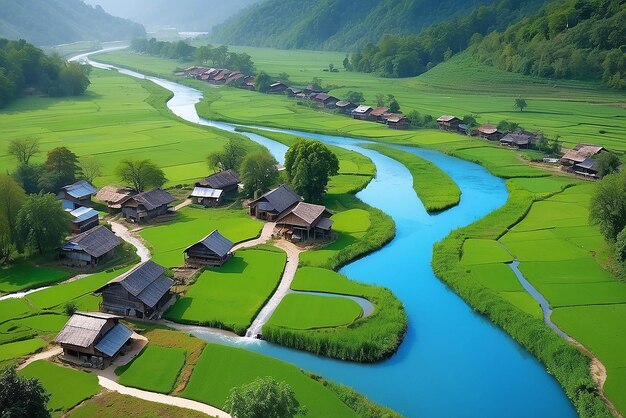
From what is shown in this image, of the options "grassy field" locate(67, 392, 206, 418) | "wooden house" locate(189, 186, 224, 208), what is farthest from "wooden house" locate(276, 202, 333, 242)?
"grassy field" locate(67, 392, 206, 418)

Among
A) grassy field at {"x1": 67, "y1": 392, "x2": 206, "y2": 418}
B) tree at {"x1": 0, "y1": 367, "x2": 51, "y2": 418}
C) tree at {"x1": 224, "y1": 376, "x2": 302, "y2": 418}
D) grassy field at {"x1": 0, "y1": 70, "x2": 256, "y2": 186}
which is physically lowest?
grassy field at {"x1": 0, "y1": 70, "x2": 256, "y2": 186}

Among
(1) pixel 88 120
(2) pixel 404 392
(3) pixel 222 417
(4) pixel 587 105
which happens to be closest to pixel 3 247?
(3) pixel 222 417

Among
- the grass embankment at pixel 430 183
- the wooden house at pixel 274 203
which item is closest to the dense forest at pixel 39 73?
the grass embankment at pixel 430 183

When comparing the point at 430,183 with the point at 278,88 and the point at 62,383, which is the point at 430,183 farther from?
the point at 278,88

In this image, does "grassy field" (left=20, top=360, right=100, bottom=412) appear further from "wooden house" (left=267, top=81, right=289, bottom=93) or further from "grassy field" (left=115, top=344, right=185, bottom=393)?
"wooden house" (left=267, top=81, right=289, bottom=93)

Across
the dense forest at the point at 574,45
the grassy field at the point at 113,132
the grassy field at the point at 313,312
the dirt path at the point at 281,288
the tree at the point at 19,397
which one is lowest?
the grassy field at the point at 113,132

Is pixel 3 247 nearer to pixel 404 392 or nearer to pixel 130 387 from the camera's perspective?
pixel 130 387

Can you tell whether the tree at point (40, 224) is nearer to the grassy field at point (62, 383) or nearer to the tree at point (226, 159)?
the grassy field at point (62, 383)
